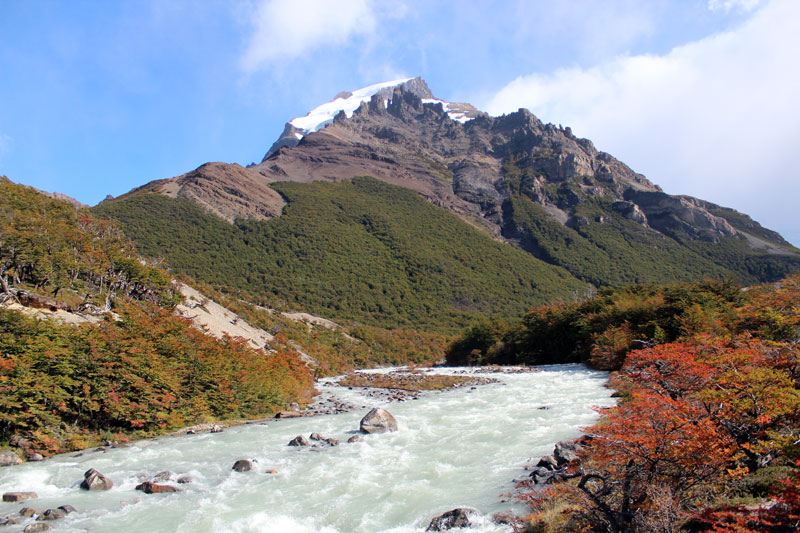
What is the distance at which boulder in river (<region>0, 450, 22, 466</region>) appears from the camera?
11.9m

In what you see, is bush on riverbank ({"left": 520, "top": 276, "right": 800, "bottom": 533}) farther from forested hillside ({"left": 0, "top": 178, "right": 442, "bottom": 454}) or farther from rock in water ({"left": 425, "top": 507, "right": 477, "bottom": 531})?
forested hillside ({"left": 0, "top": 178, "right": 442, "bottom": 454})

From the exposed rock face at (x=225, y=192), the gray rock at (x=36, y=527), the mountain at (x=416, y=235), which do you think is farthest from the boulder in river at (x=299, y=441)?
the exposed rock face at (x=225, y=192)

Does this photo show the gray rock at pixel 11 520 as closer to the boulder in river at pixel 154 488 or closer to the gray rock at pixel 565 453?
the boulder in river at pixel 154 488

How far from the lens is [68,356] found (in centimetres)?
1395

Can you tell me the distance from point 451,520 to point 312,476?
5.12 metres

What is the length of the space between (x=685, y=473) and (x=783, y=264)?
16482 centimetres

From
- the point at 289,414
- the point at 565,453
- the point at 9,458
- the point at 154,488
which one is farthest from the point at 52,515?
the point at 289,414

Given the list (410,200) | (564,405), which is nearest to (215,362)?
(564,405)

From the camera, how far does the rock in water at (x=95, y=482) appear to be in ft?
35.2

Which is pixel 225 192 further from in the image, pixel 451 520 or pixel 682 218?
pixel 682 218

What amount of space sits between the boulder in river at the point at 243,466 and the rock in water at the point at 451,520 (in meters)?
6.64

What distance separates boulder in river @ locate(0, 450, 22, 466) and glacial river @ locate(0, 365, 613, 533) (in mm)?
349

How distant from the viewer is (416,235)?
141 m

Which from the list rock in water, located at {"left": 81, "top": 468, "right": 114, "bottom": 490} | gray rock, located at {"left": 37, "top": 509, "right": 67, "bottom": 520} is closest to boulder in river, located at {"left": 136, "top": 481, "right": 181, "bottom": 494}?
rock in water, located at {"left": 81, "top": 468, "right": 114, "bottom": 490}
